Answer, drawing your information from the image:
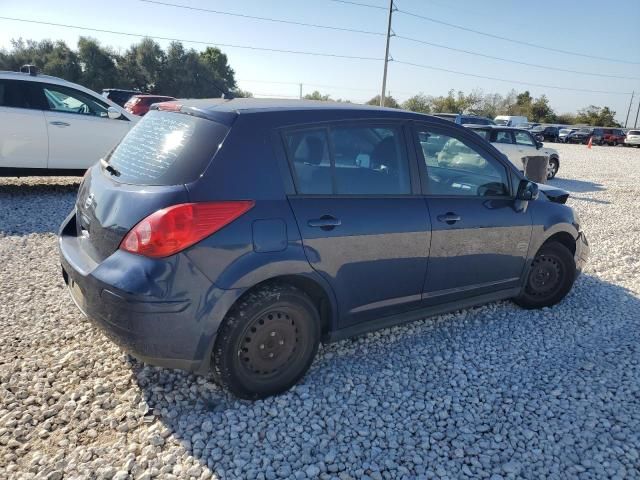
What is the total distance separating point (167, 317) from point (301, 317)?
81cm

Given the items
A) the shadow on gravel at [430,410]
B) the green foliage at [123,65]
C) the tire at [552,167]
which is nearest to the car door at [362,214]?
the shadow on gravel at [430,410]

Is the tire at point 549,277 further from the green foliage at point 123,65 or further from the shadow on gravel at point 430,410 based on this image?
the green foliage at point 123,65

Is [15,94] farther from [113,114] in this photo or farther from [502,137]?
[502,137]

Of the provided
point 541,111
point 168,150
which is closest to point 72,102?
point 168,150

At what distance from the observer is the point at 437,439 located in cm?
254

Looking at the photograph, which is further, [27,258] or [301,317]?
[27,258]

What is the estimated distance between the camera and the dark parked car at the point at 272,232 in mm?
2363

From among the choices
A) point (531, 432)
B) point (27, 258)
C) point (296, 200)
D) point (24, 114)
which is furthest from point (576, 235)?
point (24, 114)

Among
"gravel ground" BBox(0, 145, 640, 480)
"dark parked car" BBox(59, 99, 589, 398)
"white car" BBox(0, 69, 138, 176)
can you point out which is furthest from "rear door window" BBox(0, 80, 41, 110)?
"dark parked car" BBox(59, 99, 589, 398)

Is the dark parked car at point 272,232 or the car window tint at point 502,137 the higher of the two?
the car window tint at point 502,137

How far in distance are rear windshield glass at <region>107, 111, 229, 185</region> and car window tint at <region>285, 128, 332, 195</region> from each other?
0.43m

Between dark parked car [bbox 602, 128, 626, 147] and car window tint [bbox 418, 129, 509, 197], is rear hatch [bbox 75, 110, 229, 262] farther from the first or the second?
dark parked car [bbox 602, 128, 626, 147]

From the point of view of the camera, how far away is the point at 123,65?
47.4 m

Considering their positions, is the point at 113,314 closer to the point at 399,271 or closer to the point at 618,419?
the point at 399,271
